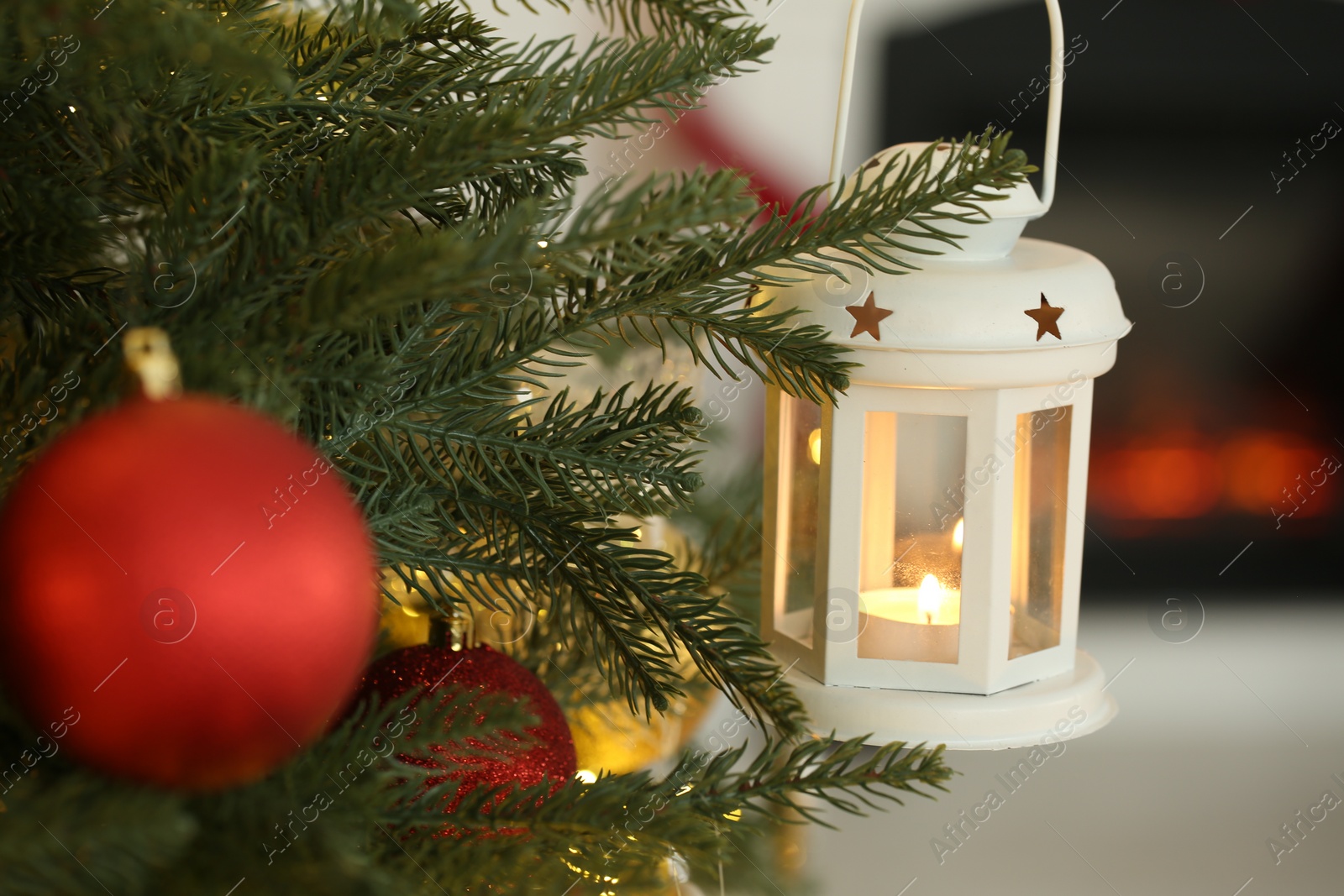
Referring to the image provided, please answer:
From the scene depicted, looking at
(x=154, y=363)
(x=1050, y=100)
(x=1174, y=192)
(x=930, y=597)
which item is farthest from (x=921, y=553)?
(x=1174, y=192)

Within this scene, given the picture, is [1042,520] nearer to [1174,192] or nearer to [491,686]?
[491,686]

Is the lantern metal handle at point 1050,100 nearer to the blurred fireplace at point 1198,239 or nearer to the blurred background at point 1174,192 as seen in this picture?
the blurred background at point 1174,192

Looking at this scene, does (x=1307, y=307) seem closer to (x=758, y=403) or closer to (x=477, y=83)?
(x=758, y=403)

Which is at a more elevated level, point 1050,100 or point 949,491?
point 1050,100

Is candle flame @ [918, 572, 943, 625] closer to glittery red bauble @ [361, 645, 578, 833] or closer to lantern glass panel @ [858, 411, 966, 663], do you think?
lantern glass panel @ [858, 411, 966, 663]

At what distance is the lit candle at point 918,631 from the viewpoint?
1.46 feet

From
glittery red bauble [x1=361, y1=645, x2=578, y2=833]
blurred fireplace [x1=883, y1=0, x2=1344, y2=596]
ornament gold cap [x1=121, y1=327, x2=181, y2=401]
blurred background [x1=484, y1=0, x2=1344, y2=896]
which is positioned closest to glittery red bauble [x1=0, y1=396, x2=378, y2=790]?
ornament gold cap [x1=121, y1=327, x2=181, y2=401]

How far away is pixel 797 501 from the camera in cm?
47

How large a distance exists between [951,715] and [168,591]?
0.97 ft

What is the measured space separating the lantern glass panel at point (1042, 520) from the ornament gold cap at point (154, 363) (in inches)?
12.7

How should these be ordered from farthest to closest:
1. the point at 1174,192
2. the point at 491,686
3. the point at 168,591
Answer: the point at 1174,192 → the point at 491,686 → the point at 168,591

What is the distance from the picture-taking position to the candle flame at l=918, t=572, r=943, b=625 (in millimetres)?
452

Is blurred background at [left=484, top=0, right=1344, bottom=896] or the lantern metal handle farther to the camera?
blurred background at [left=484, top=0, right=1344, bottom=896]

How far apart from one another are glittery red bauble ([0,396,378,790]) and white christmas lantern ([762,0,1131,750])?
0.23m
